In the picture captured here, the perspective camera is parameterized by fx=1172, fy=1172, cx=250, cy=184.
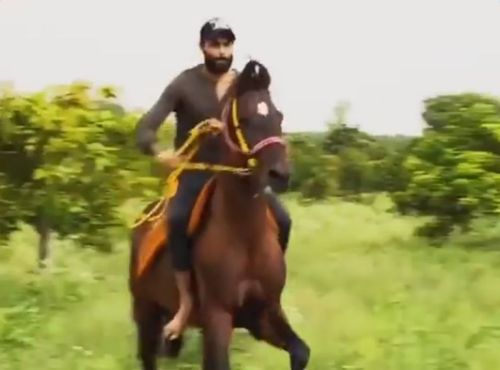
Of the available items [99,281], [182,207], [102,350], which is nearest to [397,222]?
[99,281]

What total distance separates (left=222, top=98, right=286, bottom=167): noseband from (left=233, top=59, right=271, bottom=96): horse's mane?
0.07 metres

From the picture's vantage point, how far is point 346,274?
483 inches

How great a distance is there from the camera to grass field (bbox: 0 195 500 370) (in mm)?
8117

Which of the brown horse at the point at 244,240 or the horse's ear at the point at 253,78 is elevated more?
the horse's ear at the point at 253,78

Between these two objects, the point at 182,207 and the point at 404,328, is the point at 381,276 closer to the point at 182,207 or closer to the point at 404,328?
the point at 404,328

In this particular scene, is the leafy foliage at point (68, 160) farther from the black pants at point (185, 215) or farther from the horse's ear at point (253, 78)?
the horse's ear at point (253, 78)

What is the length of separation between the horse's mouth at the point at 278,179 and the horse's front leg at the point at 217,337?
810mm

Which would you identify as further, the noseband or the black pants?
the black pants

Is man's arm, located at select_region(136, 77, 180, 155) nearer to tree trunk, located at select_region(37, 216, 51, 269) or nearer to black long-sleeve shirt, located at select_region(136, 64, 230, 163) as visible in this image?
black long-sleeve shirt, located at select_region(136, 64, 230, 163)

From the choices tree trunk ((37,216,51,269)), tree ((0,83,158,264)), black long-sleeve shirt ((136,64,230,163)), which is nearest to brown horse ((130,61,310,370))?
black long-sleeve shirt ((136,64,230,163))

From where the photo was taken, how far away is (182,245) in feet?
19.6

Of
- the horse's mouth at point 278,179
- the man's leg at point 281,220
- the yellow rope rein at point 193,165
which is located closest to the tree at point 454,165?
the man's leg at point 281,220

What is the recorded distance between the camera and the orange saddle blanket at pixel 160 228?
596cm

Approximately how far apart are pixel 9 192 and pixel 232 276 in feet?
23.6
